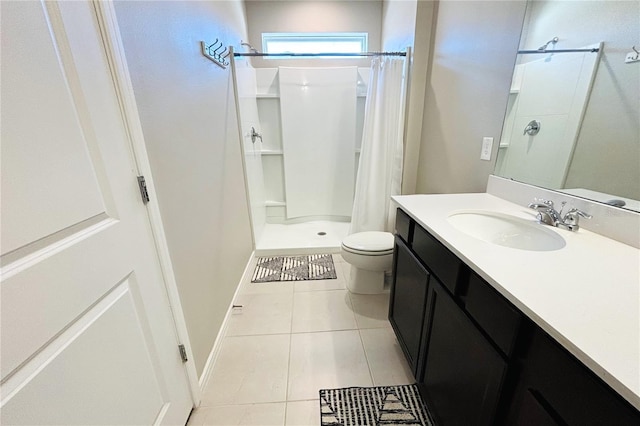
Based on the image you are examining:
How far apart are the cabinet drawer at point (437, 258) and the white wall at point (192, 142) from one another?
104 cm

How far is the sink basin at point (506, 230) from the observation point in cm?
98

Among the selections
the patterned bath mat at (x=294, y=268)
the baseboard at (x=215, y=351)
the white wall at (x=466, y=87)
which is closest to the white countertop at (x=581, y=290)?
the white wall at (x=466, y=87)

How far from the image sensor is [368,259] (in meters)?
1.82

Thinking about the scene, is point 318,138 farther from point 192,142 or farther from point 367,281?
point 192,142

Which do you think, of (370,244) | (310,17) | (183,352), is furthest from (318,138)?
(183,352)

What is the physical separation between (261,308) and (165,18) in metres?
1.74

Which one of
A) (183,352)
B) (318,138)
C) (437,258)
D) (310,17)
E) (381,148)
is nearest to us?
(437,258)

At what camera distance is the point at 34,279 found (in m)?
0.53

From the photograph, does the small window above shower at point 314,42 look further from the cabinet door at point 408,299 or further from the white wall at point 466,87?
the cabinet door at point 408,299

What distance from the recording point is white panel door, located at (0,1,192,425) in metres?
0.50

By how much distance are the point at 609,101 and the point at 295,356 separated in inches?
69.9

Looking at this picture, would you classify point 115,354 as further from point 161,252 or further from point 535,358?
point 535,358

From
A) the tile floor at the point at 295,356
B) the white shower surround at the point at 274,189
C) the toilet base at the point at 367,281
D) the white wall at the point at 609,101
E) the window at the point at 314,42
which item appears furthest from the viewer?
the window at the point at 314,42

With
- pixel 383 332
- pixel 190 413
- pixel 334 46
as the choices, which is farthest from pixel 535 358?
pixel 334 46
